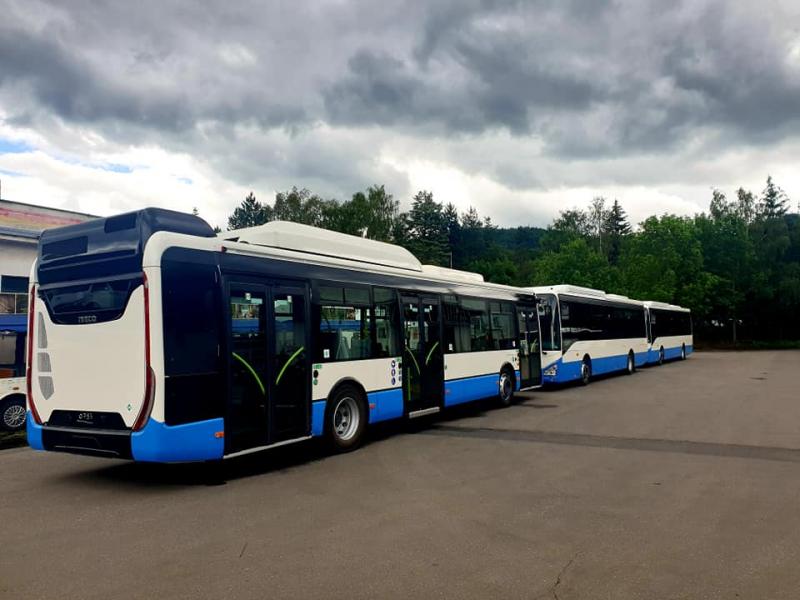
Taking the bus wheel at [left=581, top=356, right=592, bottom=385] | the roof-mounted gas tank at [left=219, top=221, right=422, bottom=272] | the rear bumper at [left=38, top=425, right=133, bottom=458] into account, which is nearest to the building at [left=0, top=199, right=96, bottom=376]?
the roof-mounted gas tank at [left=219, top=221, right=422, bottom=272]

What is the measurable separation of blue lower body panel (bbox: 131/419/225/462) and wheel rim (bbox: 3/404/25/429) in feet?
27.5

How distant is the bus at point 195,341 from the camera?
7469mm

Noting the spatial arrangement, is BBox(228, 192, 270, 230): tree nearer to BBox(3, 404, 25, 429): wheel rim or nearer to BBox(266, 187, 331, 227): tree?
BBox(266, 187, 331, 227): tree

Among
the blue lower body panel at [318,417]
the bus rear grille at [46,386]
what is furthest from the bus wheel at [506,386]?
the bus rear grille at [46,386]

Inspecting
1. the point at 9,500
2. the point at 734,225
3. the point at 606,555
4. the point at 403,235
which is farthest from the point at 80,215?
the point at 734,225

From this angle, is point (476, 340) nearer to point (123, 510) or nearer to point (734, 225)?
point (123, 510)

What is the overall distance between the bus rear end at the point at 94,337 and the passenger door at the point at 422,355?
4871 millimetres

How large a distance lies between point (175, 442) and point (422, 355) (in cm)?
595

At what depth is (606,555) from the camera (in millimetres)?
5316

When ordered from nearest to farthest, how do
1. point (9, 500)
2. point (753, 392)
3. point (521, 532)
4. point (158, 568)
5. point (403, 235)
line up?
1. point (158, 568)
2. point (521, 532)
3. point (9, 500)
4. point (753, 392)
5. point (403, 235)

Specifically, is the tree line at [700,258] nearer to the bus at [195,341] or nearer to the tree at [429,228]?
the tree at [429,228]

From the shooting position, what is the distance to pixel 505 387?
53.1ft

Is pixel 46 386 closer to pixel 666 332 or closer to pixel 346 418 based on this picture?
pixel 346 418

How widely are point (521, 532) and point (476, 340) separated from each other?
348 inches
